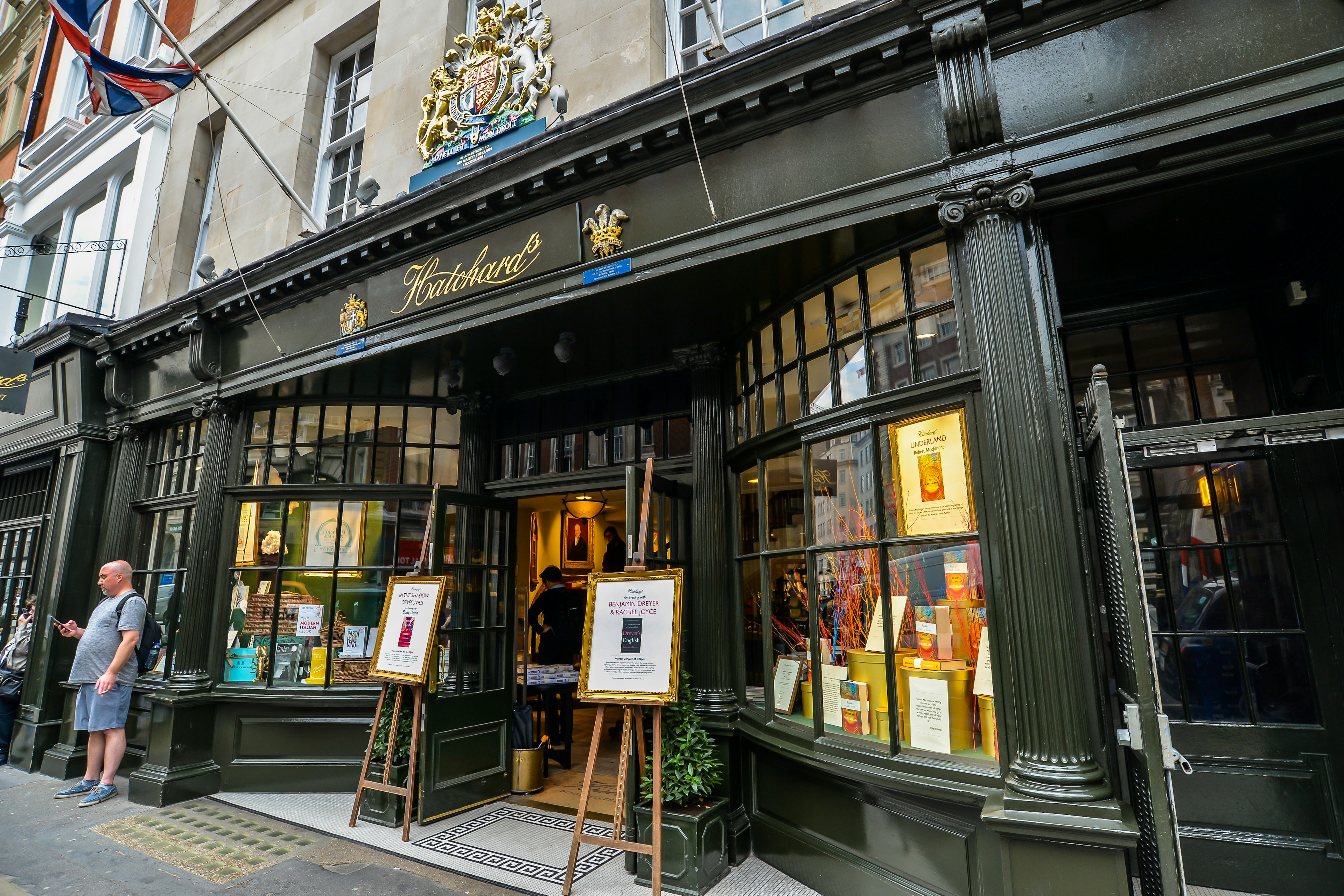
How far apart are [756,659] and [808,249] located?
3.04 meters

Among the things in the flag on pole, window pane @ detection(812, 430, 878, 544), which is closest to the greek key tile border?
window pane @ detection(812, 430, 878, 544)

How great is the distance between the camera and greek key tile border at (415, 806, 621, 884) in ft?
15.3

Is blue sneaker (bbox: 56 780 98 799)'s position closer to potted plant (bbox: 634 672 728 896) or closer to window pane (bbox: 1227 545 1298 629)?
potted plant (bbox: 634 672 728 896)

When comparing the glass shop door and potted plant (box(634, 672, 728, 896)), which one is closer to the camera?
potted plant (box(634, 672, 728, 896))

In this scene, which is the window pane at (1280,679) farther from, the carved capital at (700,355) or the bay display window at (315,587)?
the bay display window at (315,587)

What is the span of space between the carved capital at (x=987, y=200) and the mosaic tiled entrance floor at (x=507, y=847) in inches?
165

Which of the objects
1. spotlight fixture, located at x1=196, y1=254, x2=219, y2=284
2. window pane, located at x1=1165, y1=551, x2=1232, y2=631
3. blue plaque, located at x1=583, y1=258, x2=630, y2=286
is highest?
spotlight fixture, located at x1=196, y1=254, x2=219, y2=284

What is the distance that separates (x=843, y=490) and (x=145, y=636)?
7.15 m

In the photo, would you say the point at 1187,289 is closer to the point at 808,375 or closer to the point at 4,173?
the point at 808,375

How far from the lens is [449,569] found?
6078 mm

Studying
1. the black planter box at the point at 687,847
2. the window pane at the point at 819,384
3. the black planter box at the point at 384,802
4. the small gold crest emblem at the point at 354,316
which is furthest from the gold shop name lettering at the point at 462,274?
the black planter box at the point at 687,847

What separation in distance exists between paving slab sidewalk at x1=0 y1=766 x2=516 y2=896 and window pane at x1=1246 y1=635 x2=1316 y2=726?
4813 millimetres

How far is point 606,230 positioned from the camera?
4.99 m

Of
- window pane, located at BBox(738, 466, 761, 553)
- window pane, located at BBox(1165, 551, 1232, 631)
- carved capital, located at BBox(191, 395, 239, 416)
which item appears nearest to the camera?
window pane, located at BBox(1165, 551, 1232, 631)
